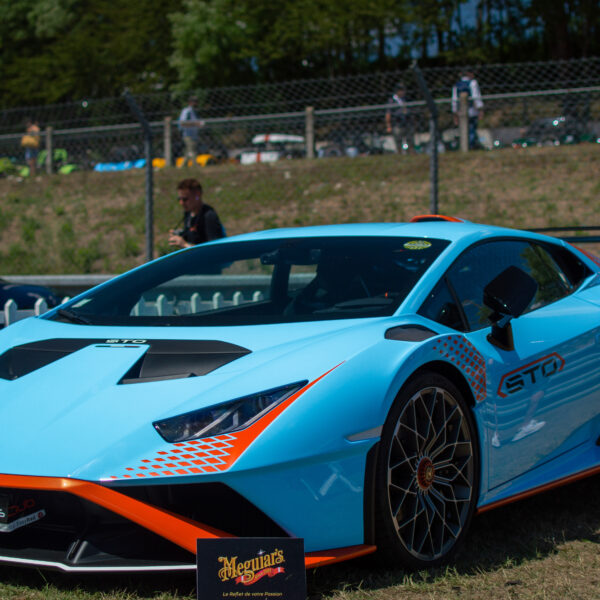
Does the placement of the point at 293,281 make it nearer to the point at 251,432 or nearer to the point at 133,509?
the point at 251,432

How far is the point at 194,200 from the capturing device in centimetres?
736

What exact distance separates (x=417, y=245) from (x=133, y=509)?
1599mm

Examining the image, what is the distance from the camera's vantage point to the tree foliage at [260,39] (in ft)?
116

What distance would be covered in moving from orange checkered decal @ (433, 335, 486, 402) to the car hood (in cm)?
19

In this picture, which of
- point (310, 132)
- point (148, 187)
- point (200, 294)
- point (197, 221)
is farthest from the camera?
point (310, 132)

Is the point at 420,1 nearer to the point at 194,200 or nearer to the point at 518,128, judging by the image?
the point at 518,128

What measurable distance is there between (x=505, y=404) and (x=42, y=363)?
1.57 m

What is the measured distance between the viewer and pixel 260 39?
38.6 metres

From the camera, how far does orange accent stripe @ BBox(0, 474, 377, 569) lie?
2.36 meters

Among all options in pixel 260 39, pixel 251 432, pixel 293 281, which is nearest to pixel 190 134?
pixel 293 281

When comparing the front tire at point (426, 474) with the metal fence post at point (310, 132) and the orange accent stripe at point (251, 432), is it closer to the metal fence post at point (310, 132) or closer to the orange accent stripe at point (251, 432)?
the orange accent stripe at point (251, 432)

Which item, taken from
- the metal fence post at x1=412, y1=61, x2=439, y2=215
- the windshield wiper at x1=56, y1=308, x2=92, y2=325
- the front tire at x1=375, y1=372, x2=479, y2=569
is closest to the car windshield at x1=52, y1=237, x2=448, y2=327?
the windshield wiper at x1=56, y1=308, x2=92, y2=325

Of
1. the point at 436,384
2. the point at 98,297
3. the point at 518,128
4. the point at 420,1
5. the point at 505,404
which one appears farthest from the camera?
the point at 420,1

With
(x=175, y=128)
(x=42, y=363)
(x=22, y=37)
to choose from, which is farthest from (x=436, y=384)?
(x=22, y=37)
